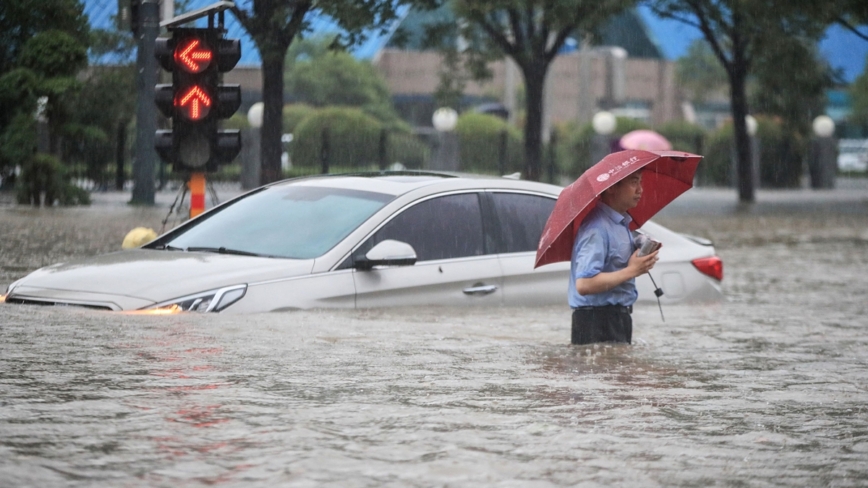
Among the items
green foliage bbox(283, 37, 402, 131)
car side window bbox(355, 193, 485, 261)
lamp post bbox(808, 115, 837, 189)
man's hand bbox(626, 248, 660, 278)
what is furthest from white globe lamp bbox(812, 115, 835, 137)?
man's hand bbox(626, 248, 660, 278)

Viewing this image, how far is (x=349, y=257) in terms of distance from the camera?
848 cm

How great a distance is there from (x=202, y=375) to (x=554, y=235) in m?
2.11

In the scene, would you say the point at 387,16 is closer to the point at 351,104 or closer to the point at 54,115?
the point at 54,115

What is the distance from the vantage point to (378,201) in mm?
8914

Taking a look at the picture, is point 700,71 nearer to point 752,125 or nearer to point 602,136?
point 752,125

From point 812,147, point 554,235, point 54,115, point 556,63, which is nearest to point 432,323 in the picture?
point 554,235

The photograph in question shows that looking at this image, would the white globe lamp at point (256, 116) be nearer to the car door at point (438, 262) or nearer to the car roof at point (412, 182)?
the car roof at point (412, 182)

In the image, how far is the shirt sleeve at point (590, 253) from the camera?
7.34 metres

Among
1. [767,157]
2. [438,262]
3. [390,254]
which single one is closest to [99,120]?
[438,262]

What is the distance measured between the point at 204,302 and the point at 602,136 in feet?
118

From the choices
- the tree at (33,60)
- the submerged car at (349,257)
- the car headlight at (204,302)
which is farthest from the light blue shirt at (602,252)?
the tree at (33,60)

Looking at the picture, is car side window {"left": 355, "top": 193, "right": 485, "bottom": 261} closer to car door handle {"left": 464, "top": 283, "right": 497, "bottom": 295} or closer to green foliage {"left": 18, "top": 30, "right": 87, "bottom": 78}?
car door handle {"left": 464, "top": 283, "right": 497, "bottom": 295}

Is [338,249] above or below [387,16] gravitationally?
below

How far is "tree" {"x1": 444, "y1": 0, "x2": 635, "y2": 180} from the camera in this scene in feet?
89.2
